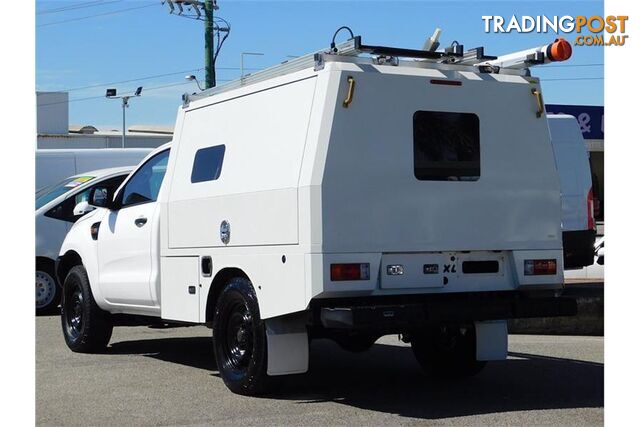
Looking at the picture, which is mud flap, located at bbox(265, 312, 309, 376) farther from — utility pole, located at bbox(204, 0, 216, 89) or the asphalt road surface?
utility pole, located at bbox(204, 0, 216, 89)

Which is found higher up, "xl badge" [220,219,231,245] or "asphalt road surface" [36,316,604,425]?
"xl badge" [220,219,231,245]

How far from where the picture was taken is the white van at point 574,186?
14.9 metres

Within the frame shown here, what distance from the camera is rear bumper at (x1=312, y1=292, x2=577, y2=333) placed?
24.8 ft


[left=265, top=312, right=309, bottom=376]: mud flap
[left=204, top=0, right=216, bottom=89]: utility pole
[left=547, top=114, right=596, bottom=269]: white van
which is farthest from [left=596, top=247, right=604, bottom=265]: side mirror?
[left=204, top=0, right=216, bottom=89]: utility pole

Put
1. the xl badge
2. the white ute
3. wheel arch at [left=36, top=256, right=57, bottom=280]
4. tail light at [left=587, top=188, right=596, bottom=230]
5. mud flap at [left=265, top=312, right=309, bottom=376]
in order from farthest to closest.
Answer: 1. wheel arch at [left=36, top=256, right=57, bottom=280]
2. tail light at [left=587, top=188, right=596, bottom=230]
3. the xl badge
4. mud flap at [left=265, top=312, right=309, bottom=376]
5. the white ute

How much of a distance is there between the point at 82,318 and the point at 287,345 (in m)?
3.81

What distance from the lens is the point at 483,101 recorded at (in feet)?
27.5

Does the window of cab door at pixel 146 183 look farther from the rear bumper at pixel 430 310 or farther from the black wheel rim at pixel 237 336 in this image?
the rear bumper at pixel 430 310

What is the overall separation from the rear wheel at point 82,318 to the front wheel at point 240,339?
2642mm

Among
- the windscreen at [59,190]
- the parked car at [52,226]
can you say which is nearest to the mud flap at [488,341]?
the parked car at [52,226]

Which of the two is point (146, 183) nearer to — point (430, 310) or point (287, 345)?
point (287, 345)

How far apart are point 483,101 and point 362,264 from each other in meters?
1.70

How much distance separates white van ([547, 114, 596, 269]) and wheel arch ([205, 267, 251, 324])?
717cm

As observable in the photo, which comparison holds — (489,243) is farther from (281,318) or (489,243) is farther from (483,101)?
(281,318)
